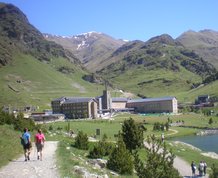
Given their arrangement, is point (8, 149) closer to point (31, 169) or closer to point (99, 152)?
point (31, 169)

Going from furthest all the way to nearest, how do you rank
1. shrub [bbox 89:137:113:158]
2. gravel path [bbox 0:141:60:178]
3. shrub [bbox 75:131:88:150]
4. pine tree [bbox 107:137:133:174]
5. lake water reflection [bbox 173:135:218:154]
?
lake water reflection [bbox 173:135:218:154] → shrub [bbox 75:131:88:150] → shrub [bbox 89:137:113:158] → pine tree [bbox 107:137:133:174] → gravel path [bbox 0:141:60:178]

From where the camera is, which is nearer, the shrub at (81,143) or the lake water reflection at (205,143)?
the shrub at (81,143)

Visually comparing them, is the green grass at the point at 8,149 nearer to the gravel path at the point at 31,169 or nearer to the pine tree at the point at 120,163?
the gravel path at the point at 31,169

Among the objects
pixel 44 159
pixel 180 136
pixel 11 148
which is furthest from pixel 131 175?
pixel 180 136

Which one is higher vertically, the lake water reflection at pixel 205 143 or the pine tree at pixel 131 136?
the pine tree at pixel 131 136

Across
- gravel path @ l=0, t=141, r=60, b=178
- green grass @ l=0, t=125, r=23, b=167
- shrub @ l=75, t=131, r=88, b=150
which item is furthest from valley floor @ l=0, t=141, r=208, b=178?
shrub @ l=75, t=131, r=88, b=150

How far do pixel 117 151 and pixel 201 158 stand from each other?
89.5 ft

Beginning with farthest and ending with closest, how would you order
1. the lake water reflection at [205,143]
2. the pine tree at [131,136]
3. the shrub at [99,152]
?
the lake water reflection at [205,143] → the pine tree at [131,136] → the shrub at [99,152]

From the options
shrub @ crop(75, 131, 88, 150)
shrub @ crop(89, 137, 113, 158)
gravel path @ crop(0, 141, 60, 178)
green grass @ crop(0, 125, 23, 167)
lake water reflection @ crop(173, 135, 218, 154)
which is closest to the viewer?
gravel path @ crop(0, 141, 60, 178)

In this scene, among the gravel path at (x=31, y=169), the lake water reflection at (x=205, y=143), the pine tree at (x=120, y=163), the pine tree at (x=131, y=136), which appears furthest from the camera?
the lake water reflection at (x=205, y=143)

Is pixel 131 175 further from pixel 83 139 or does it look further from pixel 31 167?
pixel 83 139

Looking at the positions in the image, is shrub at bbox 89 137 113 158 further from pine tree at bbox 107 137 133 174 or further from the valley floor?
the valley floor

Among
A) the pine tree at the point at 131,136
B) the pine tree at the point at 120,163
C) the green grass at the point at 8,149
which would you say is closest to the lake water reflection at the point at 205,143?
the pine tree at the point at 131,136

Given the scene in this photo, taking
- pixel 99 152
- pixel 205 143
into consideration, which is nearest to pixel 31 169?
A: pixel 99 152
